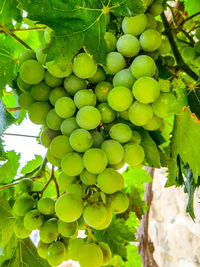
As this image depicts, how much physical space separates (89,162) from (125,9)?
261 mm

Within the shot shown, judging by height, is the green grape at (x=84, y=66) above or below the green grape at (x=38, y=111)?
above

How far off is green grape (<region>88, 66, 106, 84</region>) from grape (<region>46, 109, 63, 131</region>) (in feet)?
0.29

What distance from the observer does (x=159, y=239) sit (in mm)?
1985

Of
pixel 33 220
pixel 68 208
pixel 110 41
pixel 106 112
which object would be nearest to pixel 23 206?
pixel 33 220

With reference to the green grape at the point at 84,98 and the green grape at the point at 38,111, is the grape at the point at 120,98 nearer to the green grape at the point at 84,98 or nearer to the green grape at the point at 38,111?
the green grape at the point at 84,98

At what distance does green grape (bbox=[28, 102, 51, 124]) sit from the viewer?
56cm

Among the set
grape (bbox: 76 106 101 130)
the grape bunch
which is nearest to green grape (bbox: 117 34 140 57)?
the grape bunch

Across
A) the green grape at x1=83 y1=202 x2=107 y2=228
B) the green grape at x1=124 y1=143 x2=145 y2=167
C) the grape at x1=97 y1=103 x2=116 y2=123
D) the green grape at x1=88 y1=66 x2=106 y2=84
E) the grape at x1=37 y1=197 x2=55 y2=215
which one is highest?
the green grape at x1=88 y1=66 x2=106 y2=84

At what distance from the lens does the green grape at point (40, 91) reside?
0.56m

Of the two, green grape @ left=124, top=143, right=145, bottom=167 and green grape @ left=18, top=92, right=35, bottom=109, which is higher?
green grape @ left=18, top=92, right=35, bottom=109

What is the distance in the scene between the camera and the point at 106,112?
52 cm

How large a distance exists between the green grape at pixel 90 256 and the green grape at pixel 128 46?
34 centimetres

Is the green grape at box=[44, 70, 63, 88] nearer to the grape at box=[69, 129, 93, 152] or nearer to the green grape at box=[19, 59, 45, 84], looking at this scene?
the green grape at box=[19, 59, 45, 84]

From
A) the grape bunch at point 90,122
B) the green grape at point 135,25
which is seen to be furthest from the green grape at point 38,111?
the green grape at point 135,25
